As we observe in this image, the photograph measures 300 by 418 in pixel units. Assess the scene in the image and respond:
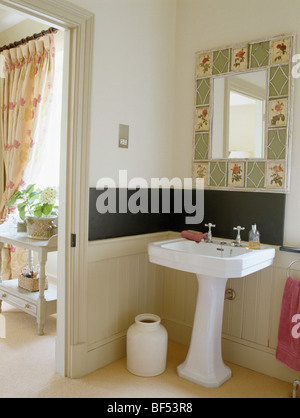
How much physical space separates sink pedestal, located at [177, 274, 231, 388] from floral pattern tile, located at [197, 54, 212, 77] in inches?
57.7

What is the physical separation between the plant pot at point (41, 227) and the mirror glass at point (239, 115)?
1455 millimetres

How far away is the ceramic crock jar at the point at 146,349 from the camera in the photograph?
2449mm

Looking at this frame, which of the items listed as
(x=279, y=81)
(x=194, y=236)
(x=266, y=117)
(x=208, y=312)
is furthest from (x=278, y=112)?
(x=208, y=312)

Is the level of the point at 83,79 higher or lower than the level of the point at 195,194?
higher

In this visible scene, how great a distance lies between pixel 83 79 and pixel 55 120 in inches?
64.8

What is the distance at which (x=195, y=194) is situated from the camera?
9.49ft

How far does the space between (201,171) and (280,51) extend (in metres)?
0.95

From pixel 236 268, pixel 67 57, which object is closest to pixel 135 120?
pixel 67 57

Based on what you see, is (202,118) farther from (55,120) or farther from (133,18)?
(55,120)

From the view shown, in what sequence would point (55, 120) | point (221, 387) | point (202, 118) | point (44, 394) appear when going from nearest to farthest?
point (44, 394) → point (221, 387) → point (202, 118) → point (55, 120)

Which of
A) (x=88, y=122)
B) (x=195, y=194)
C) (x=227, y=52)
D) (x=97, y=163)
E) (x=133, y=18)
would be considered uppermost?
(x=133, y=18)

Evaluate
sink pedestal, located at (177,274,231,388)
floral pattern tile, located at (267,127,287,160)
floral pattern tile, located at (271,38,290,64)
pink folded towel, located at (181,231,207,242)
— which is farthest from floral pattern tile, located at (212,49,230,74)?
sink pedestal, located at (177,274,231,388)

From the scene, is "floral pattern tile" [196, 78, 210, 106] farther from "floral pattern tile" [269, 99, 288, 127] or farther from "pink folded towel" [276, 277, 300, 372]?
"pink folded towel" [276, 277, 300, 372]

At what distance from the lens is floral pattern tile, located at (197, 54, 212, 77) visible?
9.01 ft
